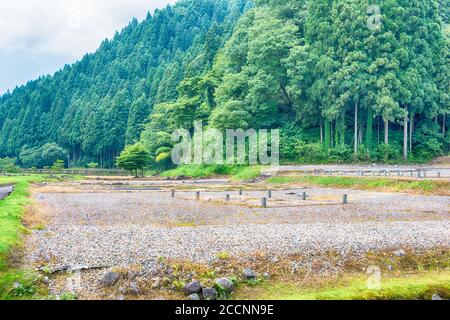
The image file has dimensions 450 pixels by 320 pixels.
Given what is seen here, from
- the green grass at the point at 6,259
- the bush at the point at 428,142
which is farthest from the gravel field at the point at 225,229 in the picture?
the bush at the point at 428,142

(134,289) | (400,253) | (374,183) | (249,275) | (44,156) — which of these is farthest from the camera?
(44,156)

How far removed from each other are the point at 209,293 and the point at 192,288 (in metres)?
0.41

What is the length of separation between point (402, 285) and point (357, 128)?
138 feet

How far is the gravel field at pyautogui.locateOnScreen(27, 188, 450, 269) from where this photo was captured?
38.9ft

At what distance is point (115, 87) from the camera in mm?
109250

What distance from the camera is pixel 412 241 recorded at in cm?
1335

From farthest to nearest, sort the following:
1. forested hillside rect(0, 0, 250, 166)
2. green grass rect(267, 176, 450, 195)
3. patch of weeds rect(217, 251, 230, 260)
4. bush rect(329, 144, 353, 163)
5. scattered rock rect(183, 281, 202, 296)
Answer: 1. forested hillside rect(0, 0, 250, 166)
2. bush rect(329, 144, 353, 163)
3. green grass rect(267, 176, 450, 195)
4. patch of weeds rect(217, 251, 230, 260)
5. scattered rock rect(183, 281, 202, 296)

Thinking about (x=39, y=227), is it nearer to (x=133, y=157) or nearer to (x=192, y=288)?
(x=192, y=288)

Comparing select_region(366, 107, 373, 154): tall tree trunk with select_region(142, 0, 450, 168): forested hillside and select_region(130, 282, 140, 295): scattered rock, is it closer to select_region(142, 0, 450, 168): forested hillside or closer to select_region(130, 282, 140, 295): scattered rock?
select_region(142, 0, 450, 168): forested hillside

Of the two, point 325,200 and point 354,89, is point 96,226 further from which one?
point 354,89

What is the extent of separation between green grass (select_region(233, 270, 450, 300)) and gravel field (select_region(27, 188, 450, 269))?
1753 millimetres

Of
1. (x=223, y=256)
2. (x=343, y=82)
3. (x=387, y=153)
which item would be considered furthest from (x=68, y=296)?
(x=387, y=153)

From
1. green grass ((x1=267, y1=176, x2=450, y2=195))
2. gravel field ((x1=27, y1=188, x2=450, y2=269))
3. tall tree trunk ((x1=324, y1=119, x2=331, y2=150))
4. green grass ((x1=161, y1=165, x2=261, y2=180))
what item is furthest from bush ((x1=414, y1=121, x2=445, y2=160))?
gravel field ((x1=27, y1=188, x2=450, y2=269))
